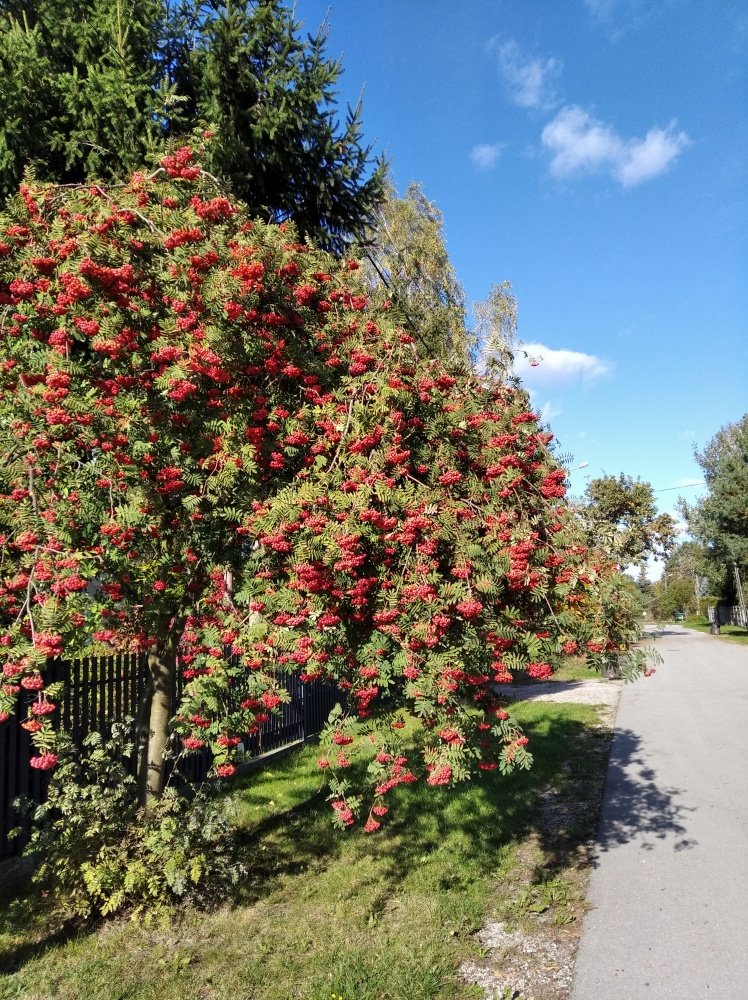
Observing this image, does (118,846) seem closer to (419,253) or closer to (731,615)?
(419,253)

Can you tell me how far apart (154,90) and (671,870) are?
8113 mm

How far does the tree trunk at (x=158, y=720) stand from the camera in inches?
195

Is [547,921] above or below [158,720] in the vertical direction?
below

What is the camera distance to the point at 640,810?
6574mm

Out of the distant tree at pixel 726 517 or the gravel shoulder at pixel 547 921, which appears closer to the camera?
the gravel shoulder at pixel 547 921

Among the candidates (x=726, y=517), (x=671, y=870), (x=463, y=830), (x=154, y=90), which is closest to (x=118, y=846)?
(x=463, y=830)

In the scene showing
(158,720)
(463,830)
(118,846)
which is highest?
(158,720)

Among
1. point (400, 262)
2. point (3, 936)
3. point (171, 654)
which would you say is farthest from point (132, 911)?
point (400, 262)

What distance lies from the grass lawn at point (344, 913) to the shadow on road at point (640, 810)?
0.67 feet

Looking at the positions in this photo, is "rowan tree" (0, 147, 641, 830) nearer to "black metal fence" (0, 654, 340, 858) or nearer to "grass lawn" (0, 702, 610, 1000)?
"black metal fence" (0, 654, 340, 858)

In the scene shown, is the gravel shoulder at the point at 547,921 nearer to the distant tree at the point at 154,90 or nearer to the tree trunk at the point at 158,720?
the tree trunk at the point at 158,720

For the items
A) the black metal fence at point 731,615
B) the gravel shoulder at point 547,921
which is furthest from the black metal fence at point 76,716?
the black metal fence at point 731,615

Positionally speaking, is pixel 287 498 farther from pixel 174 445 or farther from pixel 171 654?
pixel 171 654

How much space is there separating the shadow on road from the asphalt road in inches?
0.4
